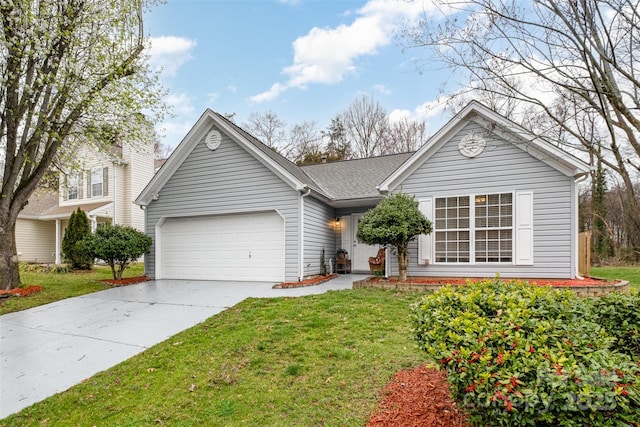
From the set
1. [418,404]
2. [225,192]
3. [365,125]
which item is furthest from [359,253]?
[365,125]

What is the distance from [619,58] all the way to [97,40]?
11.6 metres

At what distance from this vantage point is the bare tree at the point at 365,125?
23281 millimetres

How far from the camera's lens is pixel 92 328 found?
6027 millimetres

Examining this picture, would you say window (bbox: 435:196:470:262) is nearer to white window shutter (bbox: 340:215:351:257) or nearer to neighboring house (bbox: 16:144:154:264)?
white window shutter (bbox: 340:215:351:257)

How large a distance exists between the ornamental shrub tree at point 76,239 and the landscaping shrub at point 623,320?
1645 centimetres

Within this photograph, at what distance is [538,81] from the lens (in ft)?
14.6

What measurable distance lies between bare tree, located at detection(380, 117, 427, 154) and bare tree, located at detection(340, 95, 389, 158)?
409 millimetres

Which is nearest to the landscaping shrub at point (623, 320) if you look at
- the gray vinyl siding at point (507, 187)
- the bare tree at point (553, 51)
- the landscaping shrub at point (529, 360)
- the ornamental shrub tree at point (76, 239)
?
the landscaping shrub at point (529, 360)

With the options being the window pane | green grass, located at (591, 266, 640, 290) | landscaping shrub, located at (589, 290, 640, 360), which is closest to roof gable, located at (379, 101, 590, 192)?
green grass, located at (591, 266, 640, 290)

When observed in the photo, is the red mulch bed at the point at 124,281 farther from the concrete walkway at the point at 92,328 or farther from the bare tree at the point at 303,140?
the bare tree at the point at 303,140

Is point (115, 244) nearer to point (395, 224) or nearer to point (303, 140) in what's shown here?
point (395, 224)

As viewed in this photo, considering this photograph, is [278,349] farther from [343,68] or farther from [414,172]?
[343,68]

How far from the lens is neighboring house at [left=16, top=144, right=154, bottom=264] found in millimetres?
16922

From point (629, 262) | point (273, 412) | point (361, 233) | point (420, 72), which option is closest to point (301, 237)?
point (361, 233)
